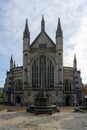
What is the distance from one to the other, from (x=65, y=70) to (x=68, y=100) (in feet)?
26.1

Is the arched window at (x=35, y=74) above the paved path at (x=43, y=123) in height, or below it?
above

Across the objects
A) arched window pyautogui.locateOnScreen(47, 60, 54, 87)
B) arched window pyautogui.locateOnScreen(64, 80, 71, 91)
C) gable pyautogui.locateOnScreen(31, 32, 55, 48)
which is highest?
gable pyautogui.locateOnScreen(31, 32, 55, 48)

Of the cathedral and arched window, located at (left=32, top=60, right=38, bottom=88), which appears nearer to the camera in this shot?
the cathedral

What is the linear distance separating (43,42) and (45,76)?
30.9 ft

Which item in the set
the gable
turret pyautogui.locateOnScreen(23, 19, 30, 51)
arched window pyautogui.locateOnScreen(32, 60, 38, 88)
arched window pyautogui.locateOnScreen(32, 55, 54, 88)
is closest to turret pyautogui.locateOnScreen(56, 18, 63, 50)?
the gable

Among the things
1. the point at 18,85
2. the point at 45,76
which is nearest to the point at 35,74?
the point at 45,76

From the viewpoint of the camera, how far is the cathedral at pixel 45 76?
5941 cm

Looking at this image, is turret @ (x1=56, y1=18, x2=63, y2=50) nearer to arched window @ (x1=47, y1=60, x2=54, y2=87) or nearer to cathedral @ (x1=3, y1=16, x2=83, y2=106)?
cathedral @ (x1=3, y1=16, x2=83, y2=106)

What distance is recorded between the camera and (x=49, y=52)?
6169 cm

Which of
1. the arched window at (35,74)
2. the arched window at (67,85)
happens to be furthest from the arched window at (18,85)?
the arched window at (67,85)

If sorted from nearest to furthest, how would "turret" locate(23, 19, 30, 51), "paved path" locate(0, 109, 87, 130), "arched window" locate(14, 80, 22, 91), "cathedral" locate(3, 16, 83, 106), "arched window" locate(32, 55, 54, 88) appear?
"paved path" locate(0, 109, 87, 130) → "cathedral" locate(3, 16, 83, 106) → "arched window" locate(32, 55, 54, 88) → "turret" locate(23, 19, 30, 51) → "arched window" locate(14, 80, 22, 91)

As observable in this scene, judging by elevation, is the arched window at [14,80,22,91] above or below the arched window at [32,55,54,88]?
below

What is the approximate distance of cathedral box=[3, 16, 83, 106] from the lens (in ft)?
195

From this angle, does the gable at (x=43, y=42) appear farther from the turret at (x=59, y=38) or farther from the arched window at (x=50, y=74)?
the arched window at (x=50, y=74)
